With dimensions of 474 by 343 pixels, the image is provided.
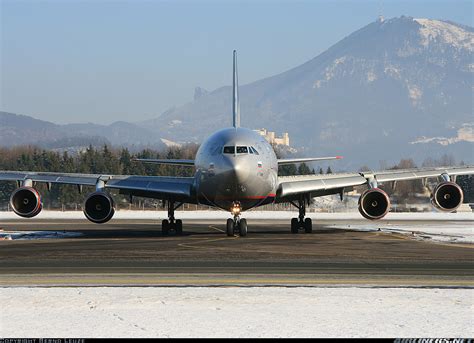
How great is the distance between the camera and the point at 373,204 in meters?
39.3

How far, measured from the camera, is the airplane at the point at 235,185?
119 ft

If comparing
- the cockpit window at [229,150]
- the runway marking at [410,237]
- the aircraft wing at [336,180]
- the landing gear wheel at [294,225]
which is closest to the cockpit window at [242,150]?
the cockpit window at [229,150]

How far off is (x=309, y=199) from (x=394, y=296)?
1043 inches

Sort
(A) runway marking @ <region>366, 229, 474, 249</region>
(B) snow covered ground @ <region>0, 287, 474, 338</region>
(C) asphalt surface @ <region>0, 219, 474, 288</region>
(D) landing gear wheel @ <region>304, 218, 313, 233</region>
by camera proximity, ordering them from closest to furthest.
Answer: (B) snow covered ground @ <region>0, 287, 474, 338</region> → (C) asphalt surface @ <region>0, 219, 474, 288</region> → (A) runway marking @ <region>366, 229, 474, 249</region> → (D) landing gear wheel @ <region>304, 218, 313, 233</region>

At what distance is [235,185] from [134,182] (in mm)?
6649

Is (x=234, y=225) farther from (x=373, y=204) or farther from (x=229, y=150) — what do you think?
(x=373, y=204)

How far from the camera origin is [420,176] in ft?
140

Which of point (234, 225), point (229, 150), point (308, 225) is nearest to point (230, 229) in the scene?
point (234, 225)

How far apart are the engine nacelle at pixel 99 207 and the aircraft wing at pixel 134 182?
1683 mm

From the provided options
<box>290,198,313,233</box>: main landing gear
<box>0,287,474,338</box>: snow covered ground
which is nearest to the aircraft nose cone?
<box>290,198,313,233</box>: main landing gear

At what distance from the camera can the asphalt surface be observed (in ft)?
65.3

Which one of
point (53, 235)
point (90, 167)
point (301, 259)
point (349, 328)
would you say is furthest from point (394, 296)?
point (90, 167)

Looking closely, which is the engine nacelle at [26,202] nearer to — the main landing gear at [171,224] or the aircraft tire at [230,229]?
the main landing gear at [171,224]

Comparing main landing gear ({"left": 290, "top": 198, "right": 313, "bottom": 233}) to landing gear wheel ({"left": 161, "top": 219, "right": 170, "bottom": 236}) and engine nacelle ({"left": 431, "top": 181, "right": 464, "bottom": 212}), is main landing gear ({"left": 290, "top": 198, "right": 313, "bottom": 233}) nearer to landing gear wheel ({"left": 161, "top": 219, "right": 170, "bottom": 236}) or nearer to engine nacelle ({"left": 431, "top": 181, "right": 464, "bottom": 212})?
Answer: engine nacelle ({"left": 431, "top": 181, "right": 464, "bottom": 212})
